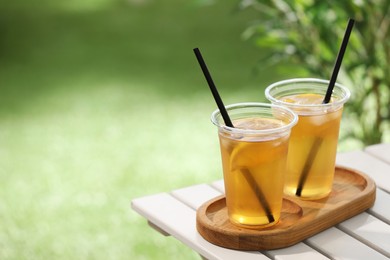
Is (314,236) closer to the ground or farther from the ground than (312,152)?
closer to the ground

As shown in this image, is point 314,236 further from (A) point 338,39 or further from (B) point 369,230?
(A) point 338,39

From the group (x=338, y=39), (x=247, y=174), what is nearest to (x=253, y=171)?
(x=247, y=174)

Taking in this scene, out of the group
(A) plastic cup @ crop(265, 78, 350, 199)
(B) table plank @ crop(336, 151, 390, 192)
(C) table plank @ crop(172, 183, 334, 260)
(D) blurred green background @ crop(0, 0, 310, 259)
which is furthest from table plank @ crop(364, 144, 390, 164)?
(D) blurred green background @ crop(0, 0, 310, 259)

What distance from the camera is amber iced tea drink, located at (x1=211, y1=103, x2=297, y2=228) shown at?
62.1 inches

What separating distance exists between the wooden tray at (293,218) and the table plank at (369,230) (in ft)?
0.05

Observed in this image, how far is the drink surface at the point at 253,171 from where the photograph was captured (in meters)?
1.58

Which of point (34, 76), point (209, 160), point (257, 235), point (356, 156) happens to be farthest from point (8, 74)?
point (257, 235)

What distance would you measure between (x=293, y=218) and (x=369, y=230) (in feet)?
0.49

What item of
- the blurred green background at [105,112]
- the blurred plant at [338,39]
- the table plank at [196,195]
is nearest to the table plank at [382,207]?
the table plank at [196,195]

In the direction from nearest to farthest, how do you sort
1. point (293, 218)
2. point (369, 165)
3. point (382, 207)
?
point (293, 218) < point (382, 207) < point (369, 165)

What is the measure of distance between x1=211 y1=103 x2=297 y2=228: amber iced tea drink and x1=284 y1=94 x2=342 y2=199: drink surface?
0.08 metres

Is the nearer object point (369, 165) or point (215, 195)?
point (215, 195)

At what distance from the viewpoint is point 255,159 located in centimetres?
158

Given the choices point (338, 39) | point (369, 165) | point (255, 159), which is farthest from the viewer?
point (338, 39)
